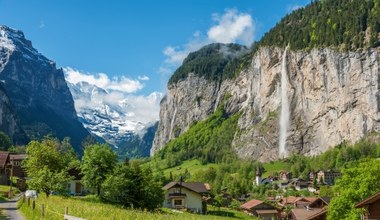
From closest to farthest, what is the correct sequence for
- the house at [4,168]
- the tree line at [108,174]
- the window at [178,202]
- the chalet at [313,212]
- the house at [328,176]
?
the tree line at [108,174] → the chalet at [313,212] → the house at [4,168] → the window at [178,202] → the house at [328,176]

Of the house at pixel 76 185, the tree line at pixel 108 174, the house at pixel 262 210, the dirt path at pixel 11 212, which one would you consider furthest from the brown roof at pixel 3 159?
the house at pixel 262 210

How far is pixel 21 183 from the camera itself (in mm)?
88000

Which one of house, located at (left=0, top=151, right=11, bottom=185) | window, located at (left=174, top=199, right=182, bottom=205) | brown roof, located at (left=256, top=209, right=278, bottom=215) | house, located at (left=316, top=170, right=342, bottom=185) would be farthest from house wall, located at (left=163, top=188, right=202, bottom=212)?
house, located at (left=316, top=170, right=342, bottom=185)

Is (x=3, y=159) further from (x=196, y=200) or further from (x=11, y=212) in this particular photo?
(x=11, y=212)

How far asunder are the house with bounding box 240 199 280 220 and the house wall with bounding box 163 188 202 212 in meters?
24.7

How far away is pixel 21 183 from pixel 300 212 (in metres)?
54.7

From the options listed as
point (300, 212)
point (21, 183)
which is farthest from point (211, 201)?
point (21, 183)

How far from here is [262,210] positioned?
128 meters

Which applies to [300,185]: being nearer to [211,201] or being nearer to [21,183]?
[211,201]

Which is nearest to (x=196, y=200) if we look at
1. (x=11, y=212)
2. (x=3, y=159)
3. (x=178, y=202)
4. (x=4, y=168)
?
(x=178, y=202)

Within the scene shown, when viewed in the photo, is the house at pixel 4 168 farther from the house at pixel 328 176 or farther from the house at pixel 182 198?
the house at pixel 328 176

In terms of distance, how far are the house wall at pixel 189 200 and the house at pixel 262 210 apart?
24.7 meters

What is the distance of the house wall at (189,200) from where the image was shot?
347 feet

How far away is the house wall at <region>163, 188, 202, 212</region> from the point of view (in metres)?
106
